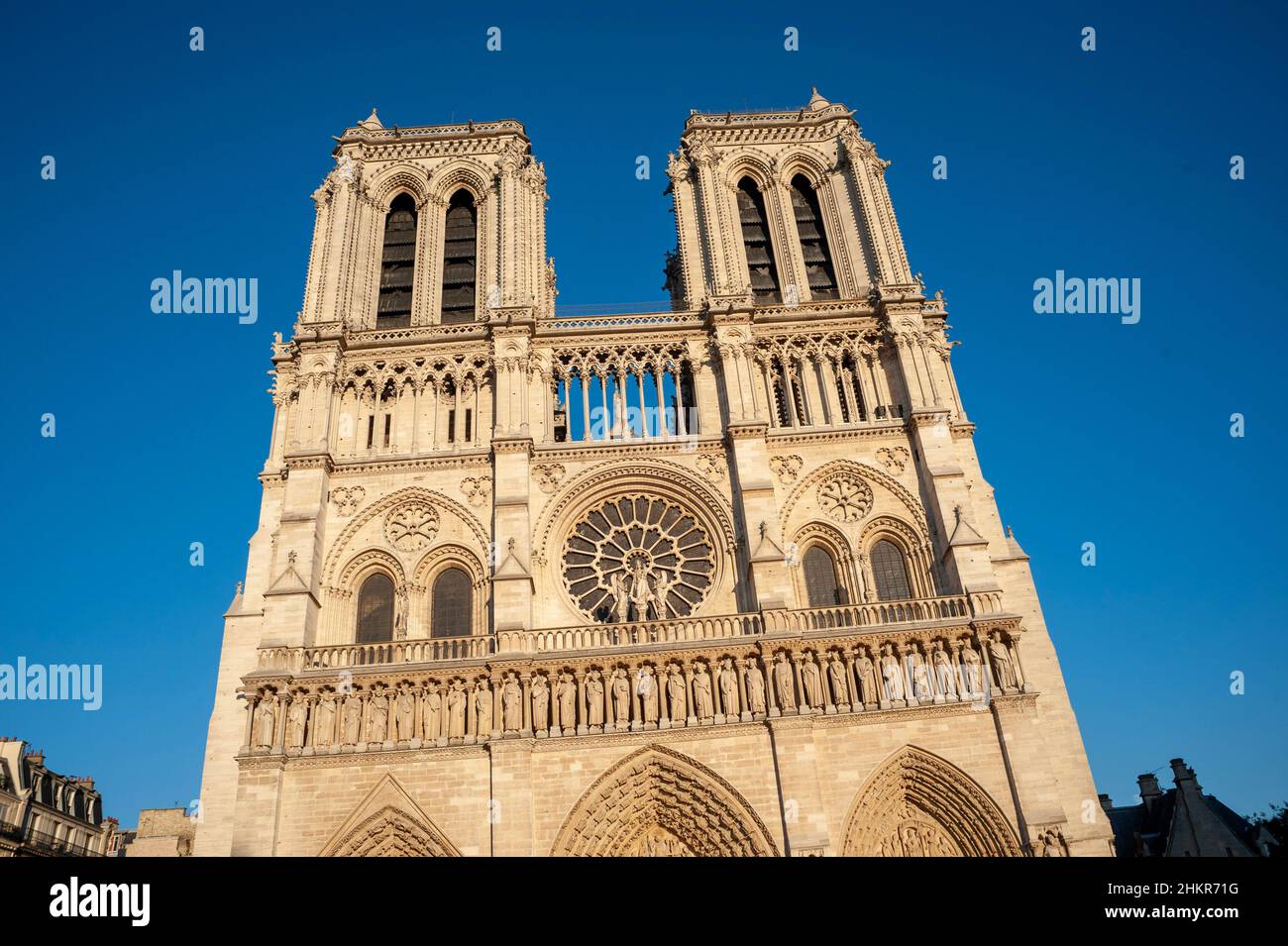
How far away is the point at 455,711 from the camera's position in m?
18.1

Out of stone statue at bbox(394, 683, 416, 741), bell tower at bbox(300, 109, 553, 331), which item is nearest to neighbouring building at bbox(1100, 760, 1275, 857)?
stone statue at bbox(394, 683, 416, 741)

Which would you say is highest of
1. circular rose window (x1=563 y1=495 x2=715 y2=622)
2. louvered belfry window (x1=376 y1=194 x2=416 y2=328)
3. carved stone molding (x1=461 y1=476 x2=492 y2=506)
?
louvered belfry window (x1=376 y1=194 x2=416 y2=328)

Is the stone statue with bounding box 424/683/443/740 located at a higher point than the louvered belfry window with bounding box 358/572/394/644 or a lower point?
lower

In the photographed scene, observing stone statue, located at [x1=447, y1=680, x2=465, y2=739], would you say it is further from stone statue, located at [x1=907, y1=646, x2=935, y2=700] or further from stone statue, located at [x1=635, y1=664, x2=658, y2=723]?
stone statue, located at [x1=907, y1=646, x2=935, y2=700]

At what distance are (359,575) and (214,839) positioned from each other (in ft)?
19.4

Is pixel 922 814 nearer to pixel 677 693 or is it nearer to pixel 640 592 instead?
pixel 677 693

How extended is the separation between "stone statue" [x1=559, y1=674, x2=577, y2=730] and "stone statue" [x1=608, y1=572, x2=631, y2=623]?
80.4 inches

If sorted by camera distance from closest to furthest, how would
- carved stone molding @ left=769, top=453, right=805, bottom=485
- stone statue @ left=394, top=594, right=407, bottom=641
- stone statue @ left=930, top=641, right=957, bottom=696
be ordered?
stone statue @ left=930, top=641, right=957, bottom=696 → stone statue @ left=394, top=594, right=407, bottom=641 → carved stone molding @ left=769, top=453, right=805, bottom=485

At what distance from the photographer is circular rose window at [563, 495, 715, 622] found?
20750 millimetres

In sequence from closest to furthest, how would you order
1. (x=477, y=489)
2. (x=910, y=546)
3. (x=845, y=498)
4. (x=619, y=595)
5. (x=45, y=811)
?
1. (x=619, y=595)
2. (x=910, y=546)
3. (x=477, y=489)
4. (x=845, y=498)
5. (x=45, y=811)

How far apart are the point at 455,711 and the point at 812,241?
1654 cm

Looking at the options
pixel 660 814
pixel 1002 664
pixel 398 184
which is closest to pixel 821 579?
pixel 1002 664
